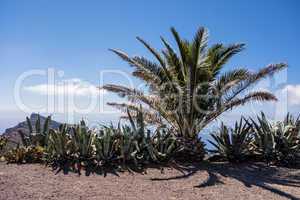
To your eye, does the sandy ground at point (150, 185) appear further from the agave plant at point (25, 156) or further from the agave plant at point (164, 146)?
the agave plant at point (164, 146)

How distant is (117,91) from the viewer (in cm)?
1220

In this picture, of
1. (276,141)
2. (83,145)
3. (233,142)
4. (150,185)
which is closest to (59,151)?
(83,145)

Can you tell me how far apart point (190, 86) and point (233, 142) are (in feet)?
7.43

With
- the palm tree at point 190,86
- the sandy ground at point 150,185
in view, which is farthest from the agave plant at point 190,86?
the sandy ground at point 150,185

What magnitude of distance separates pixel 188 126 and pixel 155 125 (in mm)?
1470

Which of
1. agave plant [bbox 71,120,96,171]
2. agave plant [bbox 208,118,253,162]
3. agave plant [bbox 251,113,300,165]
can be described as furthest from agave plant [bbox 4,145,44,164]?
agave plant [bbox 251,113,300,165]

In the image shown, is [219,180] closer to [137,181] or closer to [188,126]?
[137,181]

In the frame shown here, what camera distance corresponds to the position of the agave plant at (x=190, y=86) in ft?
36.2

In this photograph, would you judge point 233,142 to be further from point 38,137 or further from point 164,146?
point 38,137

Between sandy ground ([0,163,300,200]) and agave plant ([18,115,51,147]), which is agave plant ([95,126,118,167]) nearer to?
sandy ground ([0,163,300,200])

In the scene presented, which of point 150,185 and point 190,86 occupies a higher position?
point 190,86

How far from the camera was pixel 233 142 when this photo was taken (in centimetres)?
1123

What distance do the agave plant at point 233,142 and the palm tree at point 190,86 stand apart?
24.5 inches

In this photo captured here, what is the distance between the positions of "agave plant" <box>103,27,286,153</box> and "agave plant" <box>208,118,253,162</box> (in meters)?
0.62
